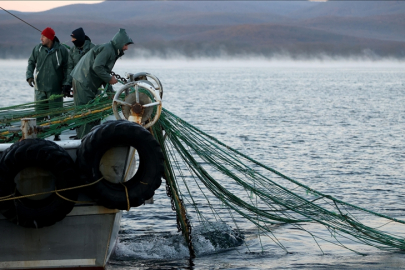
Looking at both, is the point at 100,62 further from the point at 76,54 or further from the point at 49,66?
the point at 49,66

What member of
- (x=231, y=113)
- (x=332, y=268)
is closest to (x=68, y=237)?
(x=332, y=268)

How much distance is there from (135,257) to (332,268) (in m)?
2.46

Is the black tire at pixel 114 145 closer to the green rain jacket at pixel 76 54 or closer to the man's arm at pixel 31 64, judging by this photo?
the green rain jacket at pixel 76 54

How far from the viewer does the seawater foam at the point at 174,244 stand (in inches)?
305

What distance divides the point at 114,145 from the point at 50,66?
345cm

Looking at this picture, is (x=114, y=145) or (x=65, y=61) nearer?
(x=114, y=145)

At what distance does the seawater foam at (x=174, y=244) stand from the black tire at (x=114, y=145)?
195cm

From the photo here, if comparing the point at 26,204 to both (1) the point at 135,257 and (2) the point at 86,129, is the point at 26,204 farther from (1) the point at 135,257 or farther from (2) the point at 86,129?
(1) the point at 135,257

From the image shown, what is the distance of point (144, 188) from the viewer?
19.4 ft

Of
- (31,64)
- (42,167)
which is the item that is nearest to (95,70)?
(42,167)

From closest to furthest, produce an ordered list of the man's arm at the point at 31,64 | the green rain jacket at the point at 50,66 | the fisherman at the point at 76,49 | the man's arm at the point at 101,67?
the man's arm at the point at 101,67 < the fisherman at the point at 76,49 < the green rain jacket at the point at 50,66 < the man's arm at the point at 31,64

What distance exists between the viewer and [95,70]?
23.9 ft

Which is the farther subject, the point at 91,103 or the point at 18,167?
the point at 91,103

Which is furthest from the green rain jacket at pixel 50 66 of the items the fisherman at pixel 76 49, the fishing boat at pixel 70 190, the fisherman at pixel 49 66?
the fishing boat at pixel 70 190
